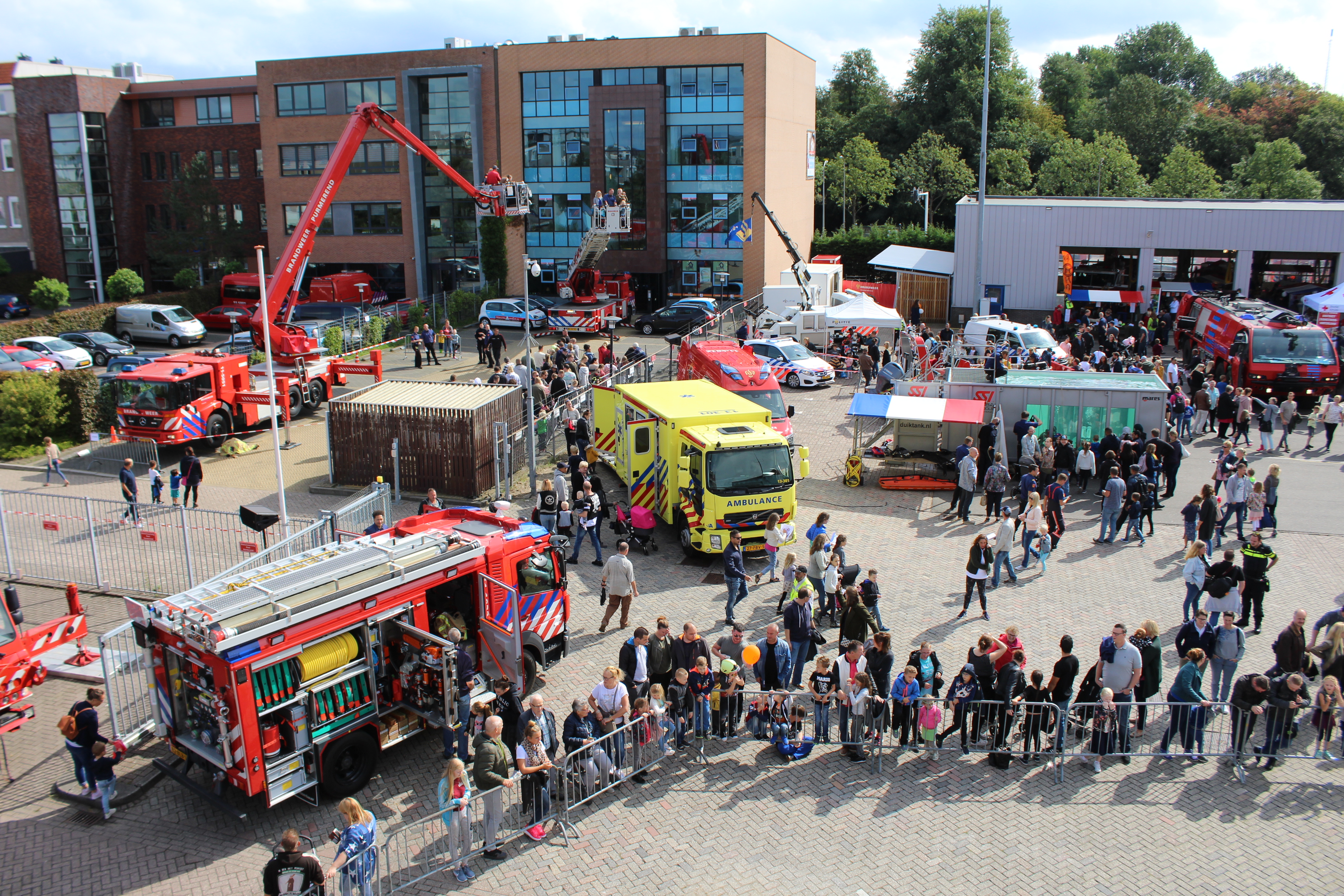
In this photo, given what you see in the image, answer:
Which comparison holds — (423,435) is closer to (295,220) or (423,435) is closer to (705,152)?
(705,152)

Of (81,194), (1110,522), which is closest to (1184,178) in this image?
(1110,522)

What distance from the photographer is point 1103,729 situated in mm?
10023

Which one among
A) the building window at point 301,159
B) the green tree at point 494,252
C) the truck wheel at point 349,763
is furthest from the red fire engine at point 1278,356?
the building window at point 301,159

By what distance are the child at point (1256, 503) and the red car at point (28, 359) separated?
3463 centimetres

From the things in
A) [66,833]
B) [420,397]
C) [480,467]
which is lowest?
[66,833]

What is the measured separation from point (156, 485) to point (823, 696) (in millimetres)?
15326

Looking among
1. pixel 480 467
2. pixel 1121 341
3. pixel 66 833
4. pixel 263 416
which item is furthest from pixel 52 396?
pixel 1121 341

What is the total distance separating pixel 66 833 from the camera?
364 inches

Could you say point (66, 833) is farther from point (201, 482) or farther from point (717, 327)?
point (717, 327)

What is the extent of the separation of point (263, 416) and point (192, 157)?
34269 mm

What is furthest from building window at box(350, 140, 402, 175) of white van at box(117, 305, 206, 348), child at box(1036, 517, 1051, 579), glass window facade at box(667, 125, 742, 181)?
child at box(1036, 517, 1051, 579)

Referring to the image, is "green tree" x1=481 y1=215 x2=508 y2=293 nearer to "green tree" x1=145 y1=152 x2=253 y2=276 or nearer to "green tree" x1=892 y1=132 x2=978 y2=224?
"green tree" x1=145 y1=152 x2=253 y2=276

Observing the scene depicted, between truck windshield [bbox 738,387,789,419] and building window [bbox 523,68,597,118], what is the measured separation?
2886cm

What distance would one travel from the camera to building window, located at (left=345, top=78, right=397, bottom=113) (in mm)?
47500
